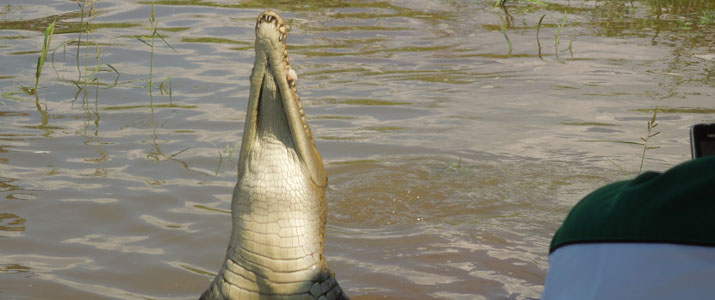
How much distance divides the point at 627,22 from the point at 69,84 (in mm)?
5061

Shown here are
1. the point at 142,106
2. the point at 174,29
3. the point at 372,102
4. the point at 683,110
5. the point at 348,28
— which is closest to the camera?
the point at 683,110

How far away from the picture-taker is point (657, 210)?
33.3 inches

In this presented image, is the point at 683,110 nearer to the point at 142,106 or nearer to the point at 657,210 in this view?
the point at 142,106

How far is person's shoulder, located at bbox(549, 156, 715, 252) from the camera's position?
821mm

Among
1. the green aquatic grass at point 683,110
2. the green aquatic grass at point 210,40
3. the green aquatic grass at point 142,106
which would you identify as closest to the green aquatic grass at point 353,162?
the green aquatic grass at point 142,106

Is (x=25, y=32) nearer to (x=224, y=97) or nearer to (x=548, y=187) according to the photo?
(x=224, y=97)

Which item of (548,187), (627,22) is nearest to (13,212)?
(548,187)

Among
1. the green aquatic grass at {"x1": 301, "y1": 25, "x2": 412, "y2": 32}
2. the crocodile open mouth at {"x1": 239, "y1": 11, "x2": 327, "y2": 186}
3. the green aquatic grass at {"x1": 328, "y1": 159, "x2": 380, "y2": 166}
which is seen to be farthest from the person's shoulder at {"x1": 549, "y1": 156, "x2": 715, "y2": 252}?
the green aquatic grass at {"x1": 301, "y1": 25, "x2": 412, "y2": 32}

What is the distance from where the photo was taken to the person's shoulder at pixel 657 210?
82 cm

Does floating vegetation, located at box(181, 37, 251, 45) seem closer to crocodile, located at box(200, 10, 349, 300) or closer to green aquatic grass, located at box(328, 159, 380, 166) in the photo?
green aquatic grass, located at box(328, 159, 380, 166)

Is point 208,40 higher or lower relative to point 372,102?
higher

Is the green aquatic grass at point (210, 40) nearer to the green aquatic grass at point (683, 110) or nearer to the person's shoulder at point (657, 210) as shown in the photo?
the green aquatic grass at point (683, 110)

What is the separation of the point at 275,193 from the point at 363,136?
2871mm

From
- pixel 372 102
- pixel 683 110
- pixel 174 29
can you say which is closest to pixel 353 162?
pixel 372 102
